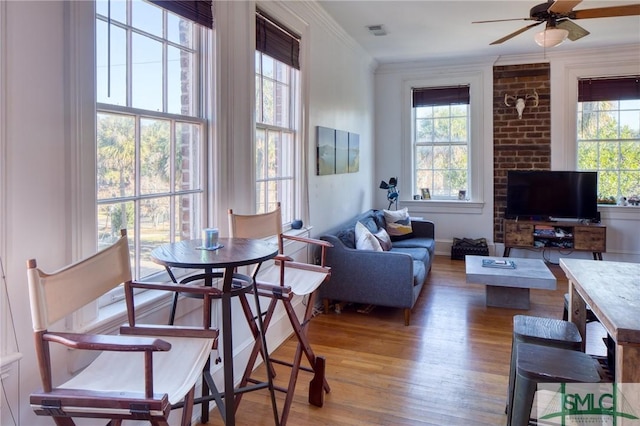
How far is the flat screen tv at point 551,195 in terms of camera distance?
18.0 feet

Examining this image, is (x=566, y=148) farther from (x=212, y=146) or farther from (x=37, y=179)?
(x=37, y=179)

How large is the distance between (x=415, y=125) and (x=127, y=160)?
5223mm

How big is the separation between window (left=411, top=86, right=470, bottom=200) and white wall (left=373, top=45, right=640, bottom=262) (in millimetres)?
161

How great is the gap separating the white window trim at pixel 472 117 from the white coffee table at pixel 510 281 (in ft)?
6.82

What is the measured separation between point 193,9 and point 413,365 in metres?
2.56

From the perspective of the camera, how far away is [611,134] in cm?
571

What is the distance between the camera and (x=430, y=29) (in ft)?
15.6

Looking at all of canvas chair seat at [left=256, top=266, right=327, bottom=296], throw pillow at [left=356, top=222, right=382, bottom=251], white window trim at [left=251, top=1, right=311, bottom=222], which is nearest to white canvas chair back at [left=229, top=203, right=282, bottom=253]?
canvas chair seat at [left=256, top=266, right=327, bottom=296]

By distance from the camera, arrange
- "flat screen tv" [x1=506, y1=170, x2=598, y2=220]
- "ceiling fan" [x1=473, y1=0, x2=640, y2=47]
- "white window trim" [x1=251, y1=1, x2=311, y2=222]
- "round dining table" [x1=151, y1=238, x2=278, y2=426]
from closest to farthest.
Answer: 1. "round dining table" [x1=151, y1=238, x2=278, y2=426]
2. "ceiling fan" [x1=473, y1=0, x2=640, y2=47]
3. "white window trim" [x1=251, y1=1, x2=311, y2=222]
4. "flat screen tv" [x1=506, y1=170, x2=598, y2=220]

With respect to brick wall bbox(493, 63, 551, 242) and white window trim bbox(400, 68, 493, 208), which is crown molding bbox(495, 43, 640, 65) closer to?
brick wall bbox(493, 63, 551, 242)

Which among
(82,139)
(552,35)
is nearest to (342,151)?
(552,35)

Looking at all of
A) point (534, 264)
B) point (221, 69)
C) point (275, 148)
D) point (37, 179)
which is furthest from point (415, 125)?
point (37, 179)

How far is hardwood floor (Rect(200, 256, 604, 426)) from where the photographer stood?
7.70ft

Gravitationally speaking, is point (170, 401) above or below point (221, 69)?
below
